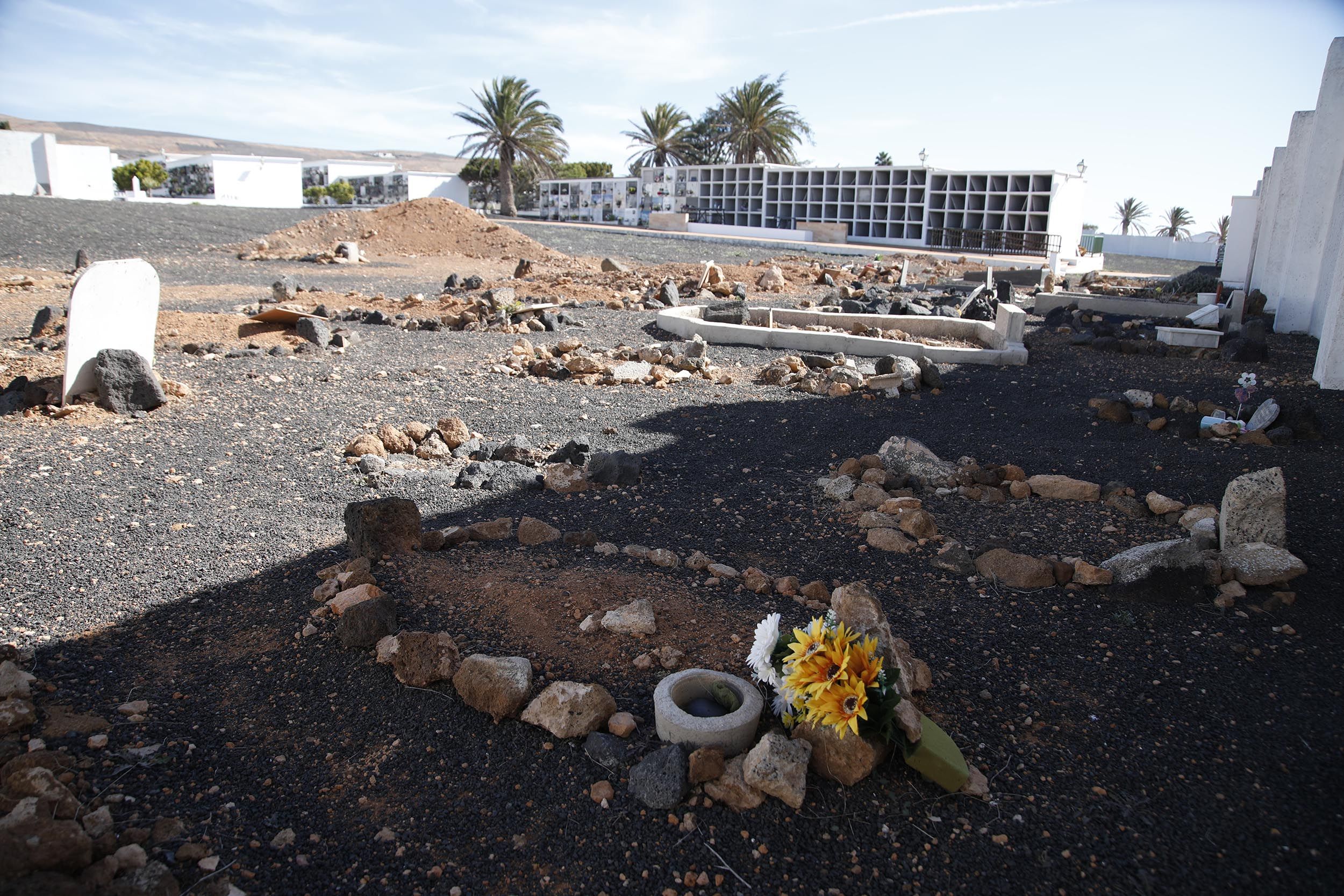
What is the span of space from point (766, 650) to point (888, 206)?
3339 centimetres

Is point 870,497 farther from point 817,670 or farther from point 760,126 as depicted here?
point 760,126

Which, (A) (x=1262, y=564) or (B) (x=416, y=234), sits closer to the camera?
(A) (x=1262, y=564)

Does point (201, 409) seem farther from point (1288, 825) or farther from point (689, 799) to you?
point (1288, 825)

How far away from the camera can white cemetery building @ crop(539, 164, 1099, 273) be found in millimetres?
29672

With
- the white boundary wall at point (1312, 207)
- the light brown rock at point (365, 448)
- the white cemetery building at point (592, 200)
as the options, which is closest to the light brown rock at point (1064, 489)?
the light brown rock at point (365, 448)

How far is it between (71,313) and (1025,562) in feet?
23.3

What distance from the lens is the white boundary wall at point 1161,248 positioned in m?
44.7

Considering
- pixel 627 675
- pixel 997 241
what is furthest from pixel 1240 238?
pixel 627 675

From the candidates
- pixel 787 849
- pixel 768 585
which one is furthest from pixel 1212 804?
pixel 768 585

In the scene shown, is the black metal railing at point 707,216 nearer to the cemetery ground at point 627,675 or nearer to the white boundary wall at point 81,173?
the white boundary wall at point 81,173

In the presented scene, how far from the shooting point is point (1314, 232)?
1166cm

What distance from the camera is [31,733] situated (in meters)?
2.72

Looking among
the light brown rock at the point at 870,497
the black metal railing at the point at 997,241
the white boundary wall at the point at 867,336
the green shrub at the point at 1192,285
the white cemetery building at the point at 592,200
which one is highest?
the white cemetery building at the point at 592,200

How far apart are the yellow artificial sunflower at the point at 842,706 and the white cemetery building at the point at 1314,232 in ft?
26.0
